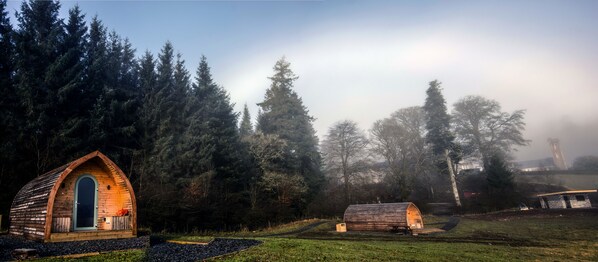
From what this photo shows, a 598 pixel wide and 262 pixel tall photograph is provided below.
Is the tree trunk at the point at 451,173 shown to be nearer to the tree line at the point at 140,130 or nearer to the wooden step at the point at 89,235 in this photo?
the tree line at the point at 140,130

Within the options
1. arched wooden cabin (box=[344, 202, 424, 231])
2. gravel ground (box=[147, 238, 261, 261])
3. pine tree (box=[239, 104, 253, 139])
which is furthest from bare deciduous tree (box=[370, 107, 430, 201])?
gravel ground (box=[147, 238, 261, 261])

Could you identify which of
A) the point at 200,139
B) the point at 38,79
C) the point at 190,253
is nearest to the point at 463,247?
the point at 190,253

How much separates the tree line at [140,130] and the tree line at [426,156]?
6251mm

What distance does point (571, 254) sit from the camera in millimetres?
15195

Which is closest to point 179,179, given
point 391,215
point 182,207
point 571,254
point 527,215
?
point 182,207

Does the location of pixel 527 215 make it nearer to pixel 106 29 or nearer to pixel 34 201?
pixel 34 201

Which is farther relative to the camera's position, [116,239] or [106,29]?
[106,29]

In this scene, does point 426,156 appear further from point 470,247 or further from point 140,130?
point 140,130

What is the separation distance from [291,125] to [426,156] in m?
22.8

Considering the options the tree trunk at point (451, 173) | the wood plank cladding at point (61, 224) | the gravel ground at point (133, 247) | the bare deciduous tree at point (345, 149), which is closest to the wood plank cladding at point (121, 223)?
the wood plank cladding at point (61, 224)

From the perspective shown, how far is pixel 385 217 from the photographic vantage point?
2764 cm

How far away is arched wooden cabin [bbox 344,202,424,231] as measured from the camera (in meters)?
26.5

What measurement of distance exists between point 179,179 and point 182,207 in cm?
493

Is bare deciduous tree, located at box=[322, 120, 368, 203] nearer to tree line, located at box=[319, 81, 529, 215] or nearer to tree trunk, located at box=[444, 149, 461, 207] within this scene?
tree line, located at box=[319, 81, 529, 215]
